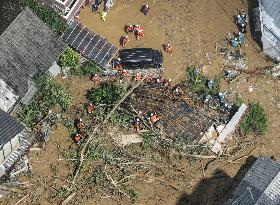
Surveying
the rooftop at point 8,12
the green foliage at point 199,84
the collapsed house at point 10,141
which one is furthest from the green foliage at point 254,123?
the rooftop at point 8,12

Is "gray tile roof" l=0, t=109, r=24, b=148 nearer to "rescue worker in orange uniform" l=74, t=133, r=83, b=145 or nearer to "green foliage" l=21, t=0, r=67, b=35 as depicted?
"rescue worker in orange uniform" l=74, t=133, r=83, b=145

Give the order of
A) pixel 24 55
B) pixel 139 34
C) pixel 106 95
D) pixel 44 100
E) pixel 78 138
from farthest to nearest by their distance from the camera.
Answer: pixel 139 34
pixel 44 100
pixel 106 95
pixel 24 55
pixel 78 138

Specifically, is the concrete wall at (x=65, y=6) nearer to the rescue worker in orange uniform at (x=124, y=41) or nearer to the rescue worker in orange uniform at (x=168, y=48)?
the rescue worker in orange uniform at (x=124, y=41)

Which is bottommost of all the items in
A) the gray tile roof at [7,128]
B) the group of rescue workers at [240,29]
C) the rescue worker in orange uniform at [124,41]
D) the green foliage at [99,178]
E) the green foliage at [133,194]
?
the gray tile roof at [7,128]

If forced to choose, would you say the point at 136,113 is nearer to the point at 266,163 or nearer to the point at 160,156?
Result: the point at 160,156

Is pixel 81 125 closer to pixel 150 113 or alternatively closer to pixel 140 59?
pixel 150 113

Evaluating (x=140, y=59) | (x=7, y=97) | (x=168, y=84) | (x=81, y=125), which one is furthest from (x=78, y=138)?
(x=168, y=84)

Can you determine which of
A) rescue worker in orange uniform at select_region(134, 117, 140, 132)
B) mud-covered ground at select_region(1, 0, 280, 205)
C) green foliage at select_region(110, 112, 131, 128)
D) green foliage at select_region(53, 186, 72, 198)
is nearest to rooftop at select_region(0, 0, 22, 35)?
mud-covered ground at select_region(1, 0, 280, 205)
